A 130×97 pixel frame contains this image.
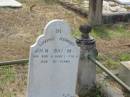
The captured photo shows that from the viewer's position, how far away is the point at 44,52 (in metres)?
4.27

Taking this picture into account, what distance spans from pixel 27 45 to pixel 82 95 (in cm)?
178

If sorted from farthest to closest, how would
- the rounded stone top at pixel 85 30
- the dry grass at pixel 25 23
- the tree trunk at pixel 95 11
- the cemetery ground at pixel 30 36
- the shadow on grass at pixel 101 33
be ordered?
the tree trunk at pixel 95 11 < the shadow on grass at pixel 101 33 < the dry grass at pixel 25 23 < the cemetery ground at pixel 30 36 < the rounded stone top at pixel 85 30

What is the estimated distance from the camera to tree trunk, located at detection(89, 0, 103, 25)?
7855 mm

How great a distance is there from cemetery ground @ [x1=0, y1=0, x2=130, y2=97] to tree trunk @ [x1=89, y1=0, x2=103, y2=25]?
153 millimetres

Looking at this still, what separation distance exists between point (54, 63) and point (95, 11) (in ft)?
12.1

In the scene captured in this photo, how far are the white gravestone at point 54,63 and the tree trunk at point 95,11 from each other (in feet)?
11.5

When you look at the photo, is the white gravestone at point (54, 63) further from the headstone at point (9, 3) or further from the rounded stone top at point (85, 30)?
the headstone at point (9, 3)

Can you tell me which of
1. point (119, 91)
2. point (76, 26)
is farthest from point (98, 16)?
point (119, 91)

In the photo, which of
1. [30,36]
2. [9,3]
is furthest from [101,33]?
[9,3]

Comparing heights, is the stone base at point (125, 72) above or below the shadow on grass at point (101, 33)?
below

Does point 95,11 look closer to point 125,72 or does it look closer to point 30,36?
point 30,36

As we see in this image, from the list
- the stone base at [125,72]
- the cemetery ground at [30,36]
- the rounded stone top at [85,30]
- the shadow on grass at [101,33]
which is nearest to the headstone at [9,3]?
the cemetery ground at [30,36]

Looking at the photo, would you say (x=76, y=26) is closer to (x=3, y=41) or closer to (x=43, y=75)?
(x=3, y=41)

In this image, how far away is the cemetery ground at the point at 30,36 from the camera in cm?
558
